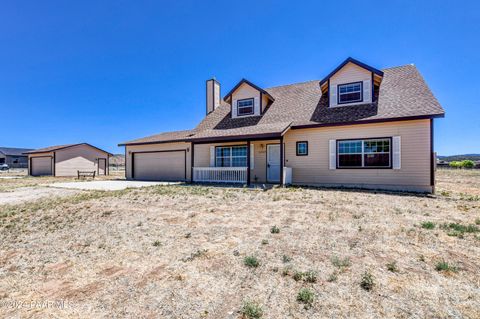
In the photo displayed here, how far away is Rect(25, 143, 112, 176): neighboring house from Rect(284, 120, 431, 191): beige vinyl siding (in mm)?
24259

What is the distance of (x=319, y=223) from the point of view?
5.42m

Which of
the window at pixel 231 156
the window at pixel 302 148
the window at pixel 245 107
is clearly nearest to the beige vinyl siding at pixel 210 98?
the window at pixel 245 107

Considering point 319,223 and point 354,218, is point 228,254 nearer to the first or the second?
point 319,223

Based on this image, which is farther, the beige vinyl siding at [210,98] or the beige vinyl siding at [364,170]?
the beige vinyl siding at [210,98]

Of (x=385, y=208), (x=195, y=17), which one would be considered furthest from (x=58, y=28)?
(x=385, y=208)

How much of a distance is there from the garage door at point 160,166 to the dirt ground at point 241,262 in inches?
407

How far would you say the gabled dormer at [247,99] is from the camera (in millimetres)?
15281

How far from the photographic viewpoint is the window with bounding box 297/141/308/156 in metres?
12.5

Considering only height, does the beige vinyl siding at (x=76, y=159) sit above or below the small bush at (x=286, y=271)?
above

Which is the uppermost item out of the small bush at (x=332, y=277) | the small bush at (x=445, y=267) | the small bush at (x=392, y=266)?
the small bush at (x=445, y=267)

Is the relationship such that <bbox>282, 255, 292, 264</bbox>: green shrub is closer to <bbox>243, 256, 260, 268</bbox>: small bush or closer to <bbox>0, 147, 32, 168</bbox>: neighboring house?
<bbox>243, 256, 260, 268</bbox>: small bush

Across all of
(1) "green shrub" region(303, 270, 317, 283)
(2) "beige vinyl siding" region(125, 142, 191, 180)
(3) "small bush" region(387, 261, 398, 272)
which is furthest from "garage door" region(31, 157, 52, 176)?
(3) "small bush" region(387, 261, 398, 272)

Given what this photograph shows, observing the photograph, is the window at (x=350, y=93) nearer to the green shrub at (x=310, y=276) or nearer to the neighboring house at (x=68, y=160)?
the green shrub at (x=310, y=276)

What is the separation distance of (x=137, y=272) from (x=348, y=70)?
1305 centimetres
